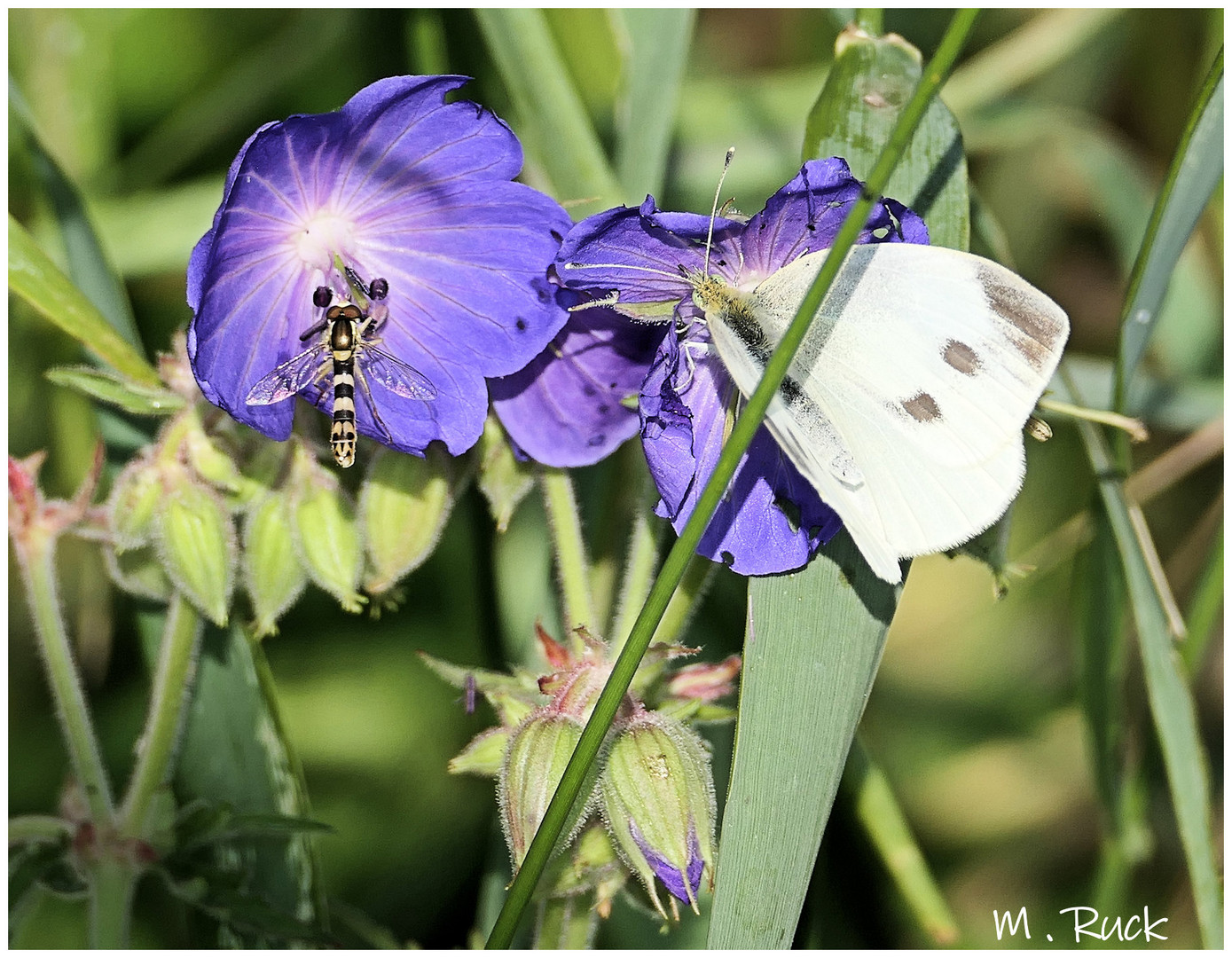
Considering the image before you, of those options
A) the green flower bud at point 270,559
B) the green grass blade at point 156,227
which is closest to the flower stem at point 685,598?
the green flower bud at point 270,559

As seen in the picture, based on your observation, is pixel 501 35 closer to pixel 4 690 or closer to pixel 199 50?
pixel 199 50

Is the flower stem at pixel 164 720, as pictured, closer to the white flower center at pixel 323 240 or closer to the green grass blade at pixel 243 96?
the white flower center at pixel 323 240

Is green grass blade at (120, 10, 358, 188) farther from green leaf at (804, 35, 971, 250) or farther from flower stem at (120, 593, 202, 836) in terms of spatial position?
green leaf at (804, 35, 971, 250)

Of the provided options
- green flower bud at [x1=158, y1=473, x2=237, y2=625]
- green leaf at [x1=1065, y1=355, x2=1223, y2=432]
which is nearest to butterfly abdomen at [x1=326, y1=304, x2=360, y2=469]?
green flower bud at [x1=158, y1=473, x2=237, y2=625]

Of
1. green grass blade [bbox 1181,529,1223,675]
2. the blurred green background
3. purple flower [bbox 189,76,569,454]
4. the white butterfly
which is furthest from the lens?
the blurred green background

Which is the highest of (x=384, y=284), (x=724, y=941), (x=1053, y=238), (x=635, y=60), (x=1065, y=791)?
(x=635, y=60)

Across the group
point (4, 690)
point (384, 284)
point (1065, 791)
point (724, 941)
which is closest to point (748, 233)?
point (384, 284)
